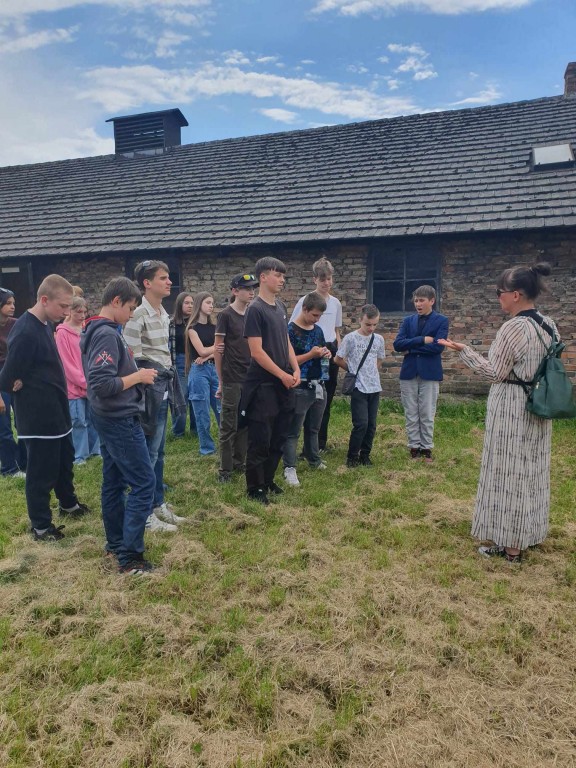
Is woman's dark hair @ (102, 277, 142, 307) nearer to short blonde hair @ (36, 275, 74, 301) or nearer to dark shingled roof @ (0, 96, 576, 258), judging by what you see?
short blonde hair @ (36, 275, 74, 301)

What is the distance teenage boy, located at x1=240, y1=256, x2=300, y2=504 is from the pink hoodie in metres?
2.42

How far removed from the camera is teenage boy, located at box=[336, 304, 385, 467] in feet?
19.4

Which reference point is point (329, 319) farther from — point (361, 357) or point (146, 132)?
point (146, 132)

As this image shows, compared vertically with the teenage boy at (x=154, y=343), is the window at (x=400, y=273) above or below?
above

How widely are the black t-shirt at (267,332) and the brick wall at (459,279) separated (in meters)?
5.68

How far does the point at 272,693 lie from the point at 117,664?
84cm

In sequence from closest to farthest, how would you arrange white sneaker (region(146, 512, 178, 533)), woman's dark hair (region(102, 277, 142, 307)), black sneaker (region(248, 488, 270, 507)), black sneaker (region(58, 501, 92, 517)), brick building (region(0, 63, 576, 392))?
woman's dark hair (region(102, 277, 142, 307)), white sneaker (region(146, 512, 178, 533)), black sneaker (region(58, 501, 92, 517)), black sneaker (region(248, 488, 270, 507)), brick building (region(0, 63, 576, 392))

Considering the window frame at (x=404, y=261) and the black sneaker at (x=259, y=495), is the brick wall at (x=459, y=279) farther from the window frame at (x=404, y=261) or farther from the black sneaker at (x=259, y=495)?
the black sneaker at (x=259, y=495)

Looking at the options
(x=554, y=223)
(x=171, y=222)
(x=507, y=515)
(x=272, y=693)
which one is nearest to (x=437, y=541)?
(x=507, y=515)

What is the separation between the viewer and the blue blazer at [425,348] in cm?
599

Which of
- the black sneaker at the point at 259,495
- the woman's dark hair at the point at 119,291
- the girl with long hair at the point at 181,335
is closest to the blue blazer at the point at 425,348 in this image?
the black sneaker at the point at 259,495

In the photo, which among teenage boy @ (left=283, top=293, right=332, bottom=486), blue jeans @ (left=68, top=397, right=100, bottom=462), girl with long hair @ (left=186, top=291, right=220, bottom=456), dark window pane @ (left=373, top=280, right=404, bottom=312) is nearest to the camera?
teenage boy @ (left=283, top=293, right=332, bottom=486)

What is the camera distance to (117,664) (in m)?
2.69

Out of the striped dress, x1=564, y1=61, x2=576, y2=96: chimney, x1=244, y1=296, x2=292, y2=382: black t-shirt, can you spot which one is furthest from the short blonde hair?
x1=564, y1=61, x2=576, y2=96: chimney
